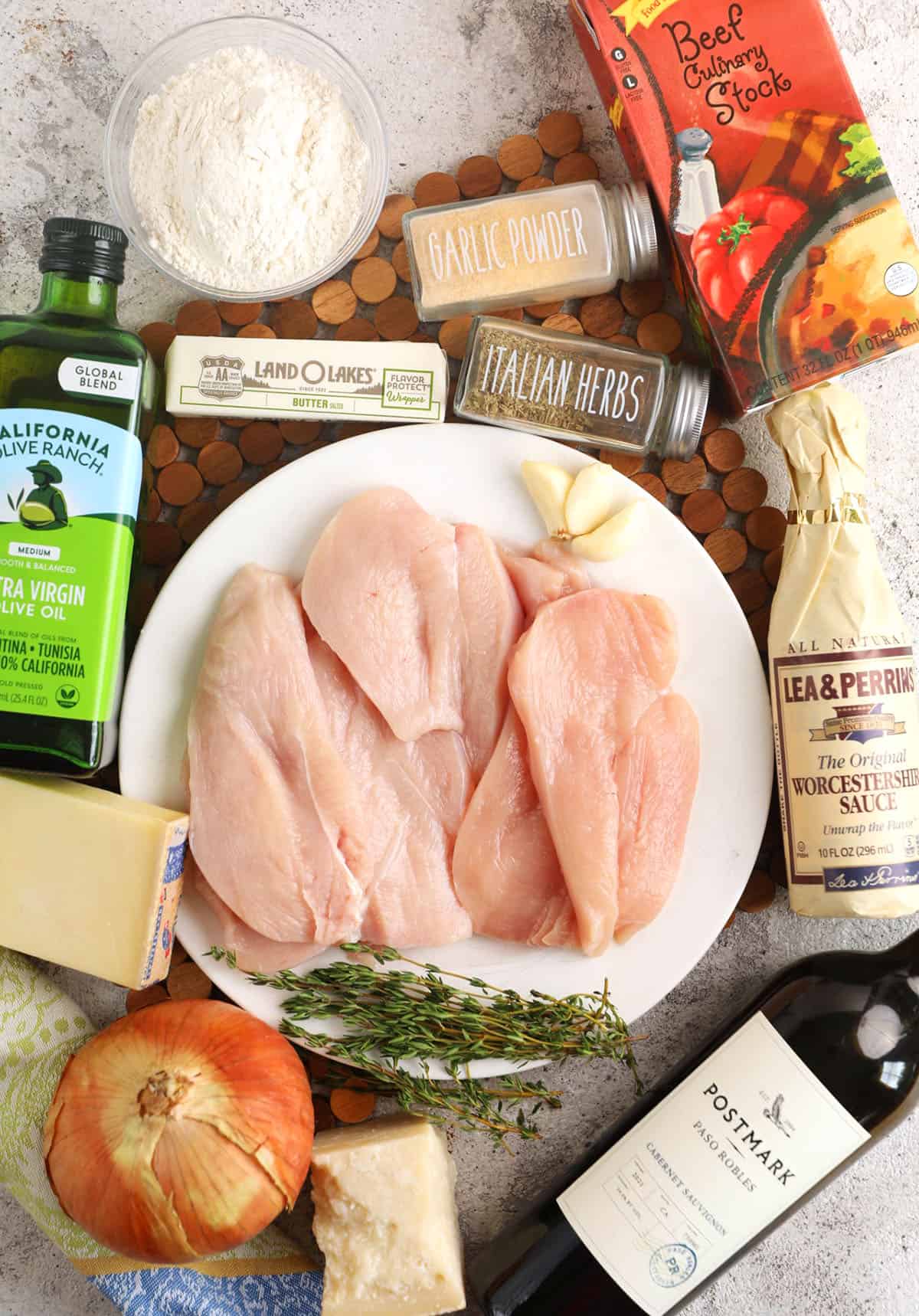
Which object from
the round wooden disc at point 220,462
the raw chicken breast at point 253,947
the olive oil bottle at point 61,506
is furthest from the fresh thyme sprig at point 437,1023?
the round wooden disc at point 220,462

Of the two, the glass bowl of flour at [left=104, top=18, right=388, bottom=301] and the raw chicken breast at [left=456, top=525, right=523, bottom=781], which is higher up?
the glass bowl of flour at [left=104, top=18, right=388, bottom=301]

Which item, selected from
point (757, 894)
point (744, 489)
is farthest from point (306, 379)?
point (757, 894)

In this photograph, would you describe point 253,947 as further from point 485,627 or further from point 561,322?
A: point 561,322

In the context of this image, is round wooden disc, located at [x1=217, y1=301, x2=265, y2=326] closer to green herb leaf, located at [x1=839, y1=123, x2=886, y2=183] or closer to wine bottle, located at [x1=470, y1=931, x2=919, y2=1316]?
green herb leaf, located at [x1=839, y1=123, x2=886, y2=183]

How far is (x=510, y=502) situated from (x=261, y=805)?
0.53m

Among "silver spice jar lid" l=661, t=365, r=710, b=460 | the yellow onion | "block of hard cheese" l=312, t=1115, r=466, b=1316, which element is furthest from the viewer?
"silver spice jar lid" l=661, t=365, r=710, b=460

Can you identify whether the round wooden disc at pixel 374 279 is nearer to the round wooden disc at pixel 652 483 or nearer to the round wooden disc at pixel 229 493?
the round wooden disc at pixel 229 493

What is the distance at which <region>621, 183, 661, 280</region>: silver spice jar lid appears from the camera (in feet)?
4.27

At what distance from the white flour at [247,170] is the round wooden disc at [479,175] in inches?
6.6

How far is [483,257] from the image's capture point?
1.31m

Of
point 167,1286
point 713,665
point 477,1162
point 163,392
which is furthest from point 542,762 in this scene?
point 167,1286

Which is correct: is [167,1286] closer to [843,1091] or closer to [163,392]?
[843,1091]

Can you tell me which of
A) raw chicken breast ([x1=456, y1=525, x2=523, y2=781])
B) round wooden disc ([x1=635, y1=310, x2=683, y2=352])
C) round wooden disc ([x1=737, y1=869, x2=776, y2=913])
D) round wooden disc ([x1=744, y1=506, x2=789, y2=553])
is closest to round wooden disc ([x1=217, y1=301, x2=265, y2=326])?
raw chicken breast ([x1=456, y1=525, x2=523, y2=781])

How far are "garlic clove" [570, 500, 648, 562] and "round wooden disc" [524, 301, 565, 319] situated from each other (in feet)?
1.04
